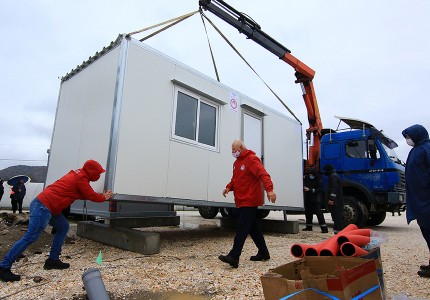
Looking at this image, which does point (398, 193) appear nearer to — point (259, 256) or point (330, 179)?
point (330, 179)

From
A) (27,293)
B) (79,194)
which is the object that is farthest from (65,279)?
(79,194)

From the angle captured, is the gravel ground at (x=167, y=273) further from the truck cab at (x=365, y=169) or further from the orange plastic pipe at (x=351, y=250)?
the truck cab at (x=365, y=169)

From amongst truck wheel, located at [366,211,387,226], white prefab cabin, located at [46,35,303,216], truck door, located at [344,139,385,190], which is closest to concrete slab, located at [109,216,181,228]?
white prefab cabin, located at [46,35,303,216]

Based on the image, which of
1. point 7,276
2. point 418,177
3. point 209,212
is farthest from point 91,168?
point 209,212

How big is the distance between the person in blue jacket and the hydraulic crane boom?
5.49 metres

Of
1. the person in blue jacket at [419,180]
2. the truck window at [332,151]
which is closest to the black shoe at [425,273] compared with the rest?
the person in blue jacket at [419,180]

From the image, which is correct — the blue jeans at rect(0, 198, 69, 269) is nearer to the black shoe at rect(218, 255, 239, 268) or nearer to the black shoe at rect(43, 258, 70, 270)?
the black shoe at rect(43, 258, 70, 270)

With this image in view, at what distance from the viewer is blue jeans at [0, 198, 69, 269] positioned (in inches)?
133

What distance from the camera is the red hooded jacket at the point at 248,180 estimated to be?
416 cm

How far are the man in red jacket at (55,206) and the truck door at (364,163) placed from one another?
24.5ft

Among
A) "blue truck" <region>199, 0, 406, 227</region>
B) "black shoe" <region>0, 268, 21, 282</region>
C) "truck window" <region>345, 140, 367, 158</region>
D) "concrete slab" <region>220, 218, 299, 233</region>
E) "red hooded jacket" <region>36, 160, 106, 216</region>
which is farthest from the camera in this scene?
"truck window" <region>345, 140, 367, 158</region>

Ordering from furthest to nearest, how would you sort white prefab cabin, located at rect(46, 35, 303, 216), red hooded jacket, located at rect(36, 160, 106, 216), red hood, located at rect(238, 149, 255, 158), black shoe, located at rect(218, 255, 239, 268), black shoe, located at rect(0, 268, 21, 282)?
white prefab cabin, located at rect(46, 35, 303, 216) < red hood, located at rect(238, 149, 255, 158) < black shoe, located at rect(218, 255, 239, 268) < red hooded jacket, located at rect(36, 160, 106, 216) < black shoe, located at rect(0, 268, 21, 282)

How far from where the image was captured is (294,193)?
8250 millimetres

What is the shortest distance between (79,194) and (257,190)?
2.20 meters
